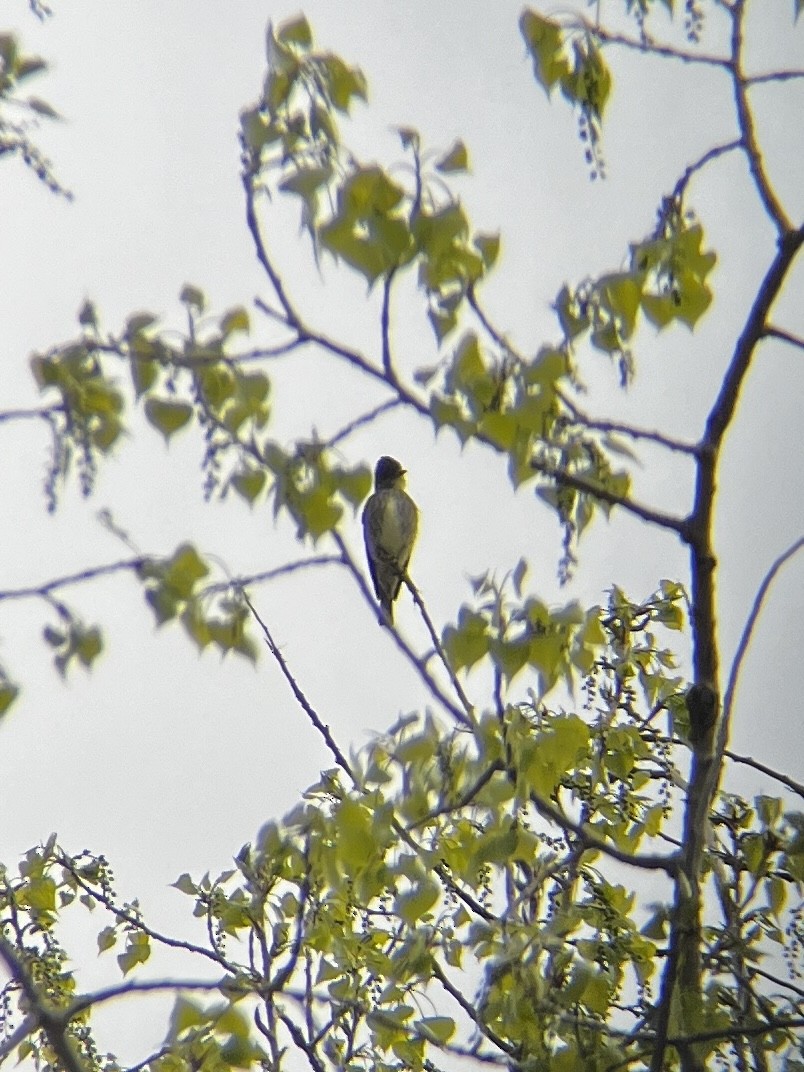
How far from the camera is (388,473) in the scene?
1016cm

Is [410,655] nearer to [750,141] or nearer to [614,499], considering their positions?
[614,499]

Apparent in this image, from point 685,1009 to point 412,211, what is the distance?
1816mm

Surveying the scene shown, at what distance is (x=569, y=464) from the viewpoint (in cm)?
281

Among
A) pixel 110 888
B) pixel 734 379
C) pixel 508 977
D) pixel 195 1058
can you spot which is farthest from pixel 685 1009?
pixel 110 888

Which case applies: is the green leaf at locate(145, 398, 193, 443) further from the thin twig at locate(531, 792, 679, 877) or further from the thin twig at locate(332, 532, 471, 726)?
the thin twig at locate(531, 792, 679, 877)

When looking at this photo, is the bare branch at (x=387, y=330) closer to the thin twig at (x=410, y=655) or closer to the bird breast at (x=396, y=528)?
the thin twig at (x=410, y=655)

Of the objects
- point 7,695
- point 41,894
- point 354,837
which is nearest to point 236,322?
point 7,695

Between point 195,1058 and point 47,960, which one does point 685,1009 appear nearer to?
point 195,1058

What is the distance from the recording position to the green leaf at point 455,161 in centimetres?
227

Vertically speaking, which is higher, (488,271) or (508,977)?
(488,271)

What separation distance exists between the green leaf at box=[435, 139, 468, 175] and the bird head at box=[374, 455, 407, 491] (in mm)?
7809

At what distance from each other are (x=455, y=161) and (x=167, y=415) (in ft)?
2.25

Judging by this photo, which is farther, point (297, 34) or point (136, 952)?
point (136, 952)

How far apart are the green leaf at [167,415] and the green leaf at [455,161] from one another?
0.63 m
